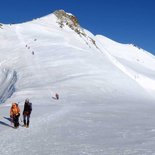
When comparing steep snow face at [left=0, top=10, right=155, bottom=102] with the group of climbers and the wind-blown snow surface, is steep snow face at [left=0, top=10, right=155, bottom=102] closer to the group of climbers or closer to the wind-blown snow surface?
the wind-blown snow surface

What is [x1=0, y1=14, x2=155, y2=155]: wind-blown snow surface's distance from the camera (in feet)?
57.0

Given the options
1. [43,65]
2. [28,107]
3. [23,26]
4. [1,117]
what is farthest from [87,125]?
[23,26]

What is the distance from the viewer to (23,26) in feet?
280

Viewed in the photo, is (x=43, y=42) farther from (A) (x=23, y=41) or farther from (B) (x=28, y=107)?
(B) (x=28, y=107)

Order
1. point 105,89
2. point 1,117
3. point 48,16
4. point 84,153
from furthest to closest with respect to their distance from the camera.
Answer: point 48,16, point 105,89, point 1,117, point 84,153

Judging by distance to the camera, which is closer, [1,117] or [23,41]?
[1,117]

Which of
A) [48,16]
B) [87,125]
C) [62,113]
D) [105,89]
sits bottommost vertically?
[87,125]

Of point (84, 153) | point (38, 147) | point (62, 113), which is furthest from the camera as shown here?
point (62, 113)

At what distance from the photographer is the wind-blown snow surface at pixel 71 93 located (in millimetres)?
17359

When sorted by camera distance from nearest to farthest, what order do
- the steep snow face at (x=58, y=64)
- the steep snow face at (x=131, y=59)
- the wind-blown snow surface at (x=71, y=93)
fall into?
the wind-blown snow surface at (x=71, y=93)
the steep snow face at (x=58, y=64)
the steep snow face at (x=131, y=59)

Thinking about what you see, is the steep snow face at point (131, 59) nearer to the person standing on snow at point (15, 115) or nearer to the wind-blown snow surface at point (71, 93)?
the wind-blown snow surface at point (71, 93)

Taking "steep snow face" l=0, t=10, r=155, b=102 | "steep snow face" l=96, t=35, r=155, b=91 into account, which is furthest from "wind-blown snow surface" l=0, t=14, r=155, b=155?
"steep snow face" l=96, t=35, r=155, b=91

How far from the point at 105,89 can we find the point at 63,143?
35420mm

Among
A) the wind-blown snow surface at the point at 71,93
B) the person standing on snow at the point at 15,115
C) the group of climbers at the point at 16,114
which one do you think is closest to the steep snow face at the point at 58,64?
the wind-blown snow surface at the point at 71,93
